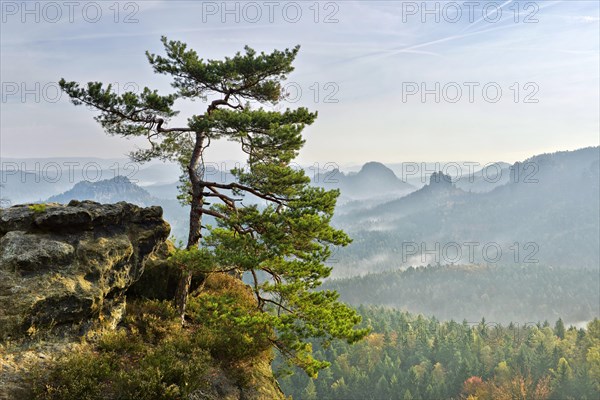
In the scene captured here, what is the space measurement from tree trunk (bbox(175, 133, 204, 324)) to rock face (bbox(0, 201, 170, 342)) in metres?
1.78

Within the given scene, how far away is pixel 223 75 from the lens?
Answer: 1808 cm

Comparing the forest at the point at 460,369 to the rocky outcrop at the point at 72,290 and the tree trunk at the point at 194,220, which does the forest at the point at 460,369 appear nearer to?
the tree trunk at the point at 194,220

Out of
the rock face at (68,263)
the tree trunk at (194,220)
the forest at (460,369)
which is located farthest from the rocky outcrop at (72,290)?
the forest at (460,369)

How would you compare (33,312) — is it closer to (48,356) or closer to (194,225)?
(48,356)

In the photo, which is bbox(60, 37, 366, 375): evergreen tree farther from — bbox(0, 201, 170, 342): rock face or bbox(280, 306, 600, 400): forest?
bbox(280, 306, 600, 400): forest

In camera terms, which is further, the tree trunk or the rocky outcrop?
the tree trunk

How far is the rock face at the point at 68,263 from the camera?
12.6m

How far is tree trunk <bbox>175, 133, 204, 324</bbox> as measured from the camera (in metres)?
18.0

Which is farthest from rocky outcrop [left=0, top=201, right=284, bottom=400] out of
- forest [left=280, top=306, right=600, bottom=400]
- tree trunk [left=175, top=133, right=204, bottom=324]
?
forest [left=280, top=306, right=600, bottom=400]

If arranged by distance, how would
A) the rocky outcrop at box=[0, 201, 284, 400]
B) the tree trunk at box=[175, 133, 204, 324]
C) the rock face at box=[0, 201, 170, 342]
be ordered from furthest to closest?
the tree trunk at box=[175, 133, 204, 324], the rock face at box=[0, 201, 170, 342], the rocky outcrop at box=[0, 201, 284, 400]

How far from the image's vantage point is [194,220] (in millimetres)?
18562

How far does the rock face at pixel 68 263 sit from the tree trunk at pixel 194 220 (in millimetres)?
1776

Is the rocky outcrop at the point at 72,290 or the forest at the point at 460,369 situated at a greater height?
the rocky outcrop at the point at 72,290

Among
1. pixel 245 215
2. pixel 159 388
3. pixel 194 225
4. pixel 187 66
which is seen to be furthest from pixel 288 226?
pixel 187 66
